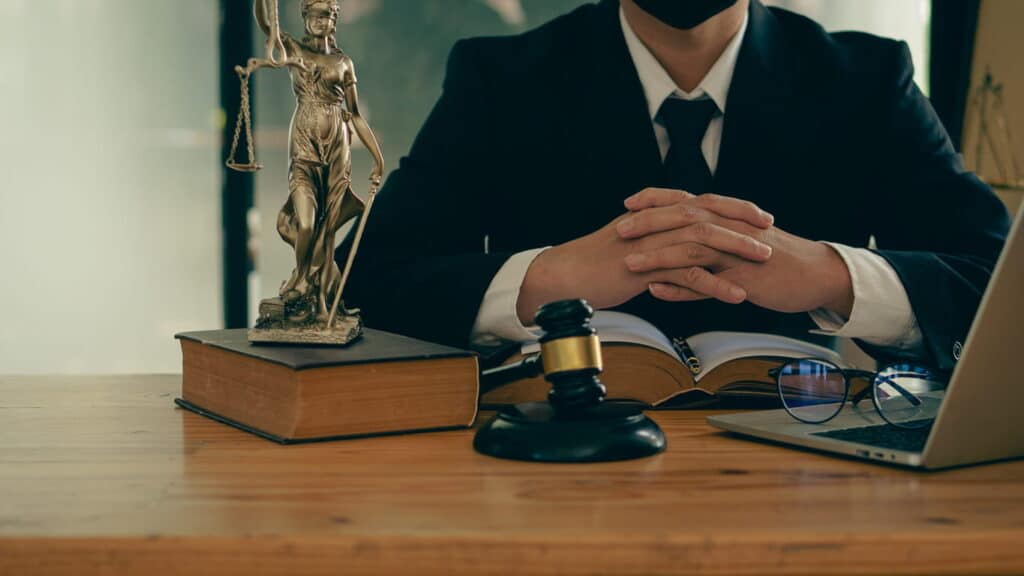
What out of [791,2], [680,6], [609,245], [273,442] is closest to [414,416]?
[273,442]

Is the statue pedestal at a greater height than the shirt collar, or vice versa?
the shirt collar

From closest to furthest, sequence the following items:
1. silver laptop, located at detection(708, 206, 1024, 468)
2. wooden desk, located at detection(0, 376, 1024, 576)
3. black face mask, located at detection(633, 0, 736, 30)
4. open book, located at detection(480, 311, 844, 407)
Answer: wooden desk, located at detection(0, 376, 1024, 576) < silver laptop, located at detection(708, 206, 1024, 468) < open book, located at detection(480, 311, 844, 407) < black face mask, located at detection(633, 0, 736, 30)

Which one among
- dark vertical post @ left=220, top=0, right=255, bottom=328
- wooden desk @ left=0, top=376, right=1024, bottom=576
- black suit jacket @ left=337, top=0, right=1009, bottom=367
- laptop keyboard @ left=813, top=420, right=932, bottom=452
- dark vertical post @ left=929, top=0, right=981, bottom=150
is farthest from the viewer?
dark vertical post @ left=220, top=0, right=255, bottom=328

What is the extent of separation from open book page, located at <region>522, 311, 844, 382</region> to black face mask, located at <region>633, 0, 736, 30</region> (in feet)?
1.94

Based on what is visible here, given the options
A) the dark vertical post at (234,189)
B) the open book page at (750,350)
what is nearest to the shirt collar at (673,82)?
the open book page at (750,350)

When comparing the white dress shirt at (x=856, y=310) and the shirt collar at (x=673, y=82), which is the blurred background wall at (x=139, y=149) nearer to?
the shirt collar at (x=673, y=82)

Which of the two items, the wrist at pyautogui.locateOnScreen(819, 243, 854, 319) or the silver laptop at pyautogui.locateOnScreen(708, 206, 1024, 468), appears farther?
the wrist at pyautogui.locateOnScreen(819, 243, 854, 319)

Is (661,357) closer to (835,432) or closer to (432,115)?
(835,432)

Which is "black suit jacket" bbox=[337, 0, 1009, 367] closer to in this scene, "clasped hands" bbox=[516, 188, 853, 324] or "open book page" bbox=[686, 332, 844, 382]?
"clasped hands" bbox=[516, 188, 853, 324]

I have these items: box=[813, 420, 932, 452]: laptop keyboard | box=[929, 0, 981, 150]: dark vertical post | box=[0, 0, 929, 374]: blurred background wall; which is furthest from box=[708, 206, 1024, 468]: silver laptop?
box=[0, 0, 929, 374]: blurred background wall

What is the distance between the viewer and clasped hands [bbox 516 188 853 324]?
1.25m

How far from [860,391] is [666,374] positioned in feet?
0.65

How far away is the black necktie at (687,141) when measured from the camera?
1.67 meters

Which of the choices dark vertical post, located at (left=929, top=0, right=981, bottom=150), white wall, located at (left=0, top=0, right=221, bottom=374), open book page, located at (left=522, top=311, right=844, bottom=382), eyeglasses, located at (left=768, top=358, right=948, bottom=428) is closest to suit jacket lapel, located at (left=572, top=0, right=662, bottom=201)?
open book page, located at (left=522, top=311, right=844, bottom=382)
